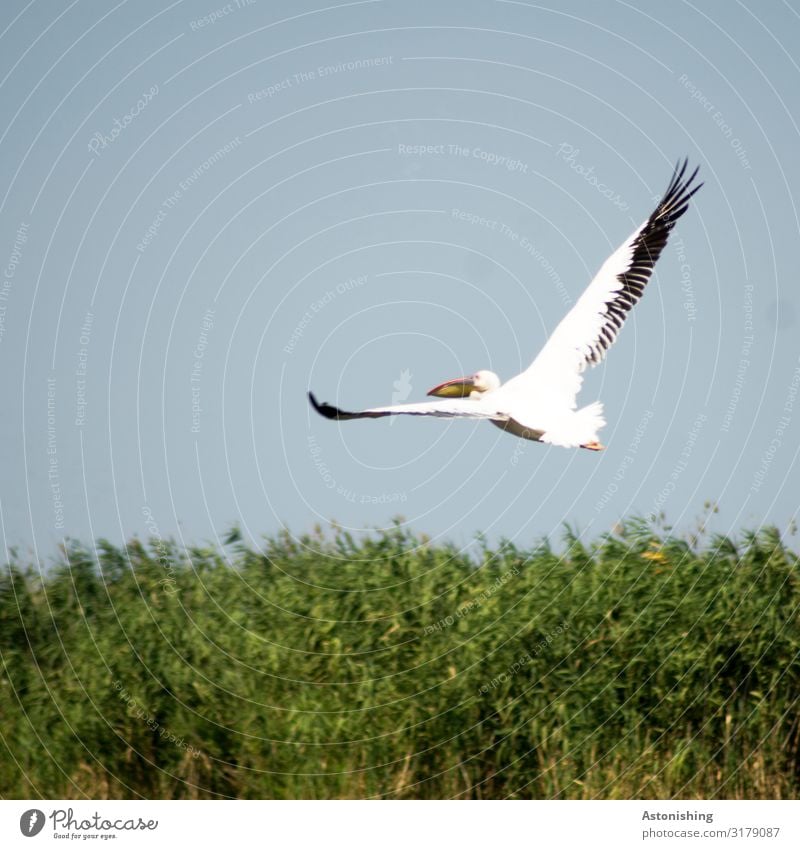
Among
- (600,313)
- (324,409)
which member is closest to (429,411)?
(324,409)

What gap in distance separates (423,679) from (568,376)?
3.46m

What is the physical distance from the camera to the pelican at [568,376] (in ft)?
46.5

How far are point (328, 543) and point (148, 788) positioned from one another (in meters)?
3.26

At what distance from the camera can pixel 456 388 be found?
592 inches

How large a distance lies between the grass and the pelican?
10.1 ft

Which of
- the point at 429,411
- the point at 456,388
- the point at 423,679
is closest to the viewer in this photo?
the point at 429,411

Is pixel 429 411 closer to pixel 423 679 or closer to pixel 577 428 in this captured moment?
pixel 577 428

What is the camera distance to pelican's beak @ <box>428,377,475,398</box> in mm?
14984

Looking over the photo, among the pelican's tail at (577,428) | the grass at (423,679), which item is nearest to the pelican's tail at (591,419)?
the pelican's tail at (577,428)

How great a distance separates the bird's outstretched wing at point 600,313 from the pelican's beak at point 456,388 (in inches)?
12.1

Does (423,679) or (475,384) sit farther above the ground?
(475,384)

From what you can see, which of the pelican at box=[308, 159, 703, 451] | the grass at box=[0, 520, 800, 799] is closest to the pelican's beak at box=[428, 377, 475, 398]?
the pelican at box=[308, 159, 703, 451]

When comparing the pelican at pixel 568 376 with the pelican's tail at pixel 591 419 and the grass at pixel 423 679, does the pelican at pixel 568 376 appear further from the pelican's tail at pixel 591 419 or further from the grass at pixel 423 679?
the grass at pixel 423 679

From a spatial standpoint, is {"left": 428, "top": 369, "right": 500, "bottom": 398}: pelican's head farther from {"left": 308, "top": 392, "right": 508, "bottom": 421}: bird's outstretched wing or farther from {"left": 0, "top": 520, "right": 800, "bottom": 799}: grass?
{"left": 0, "top": 520, "right": 800, "bottom": 799}: grass
